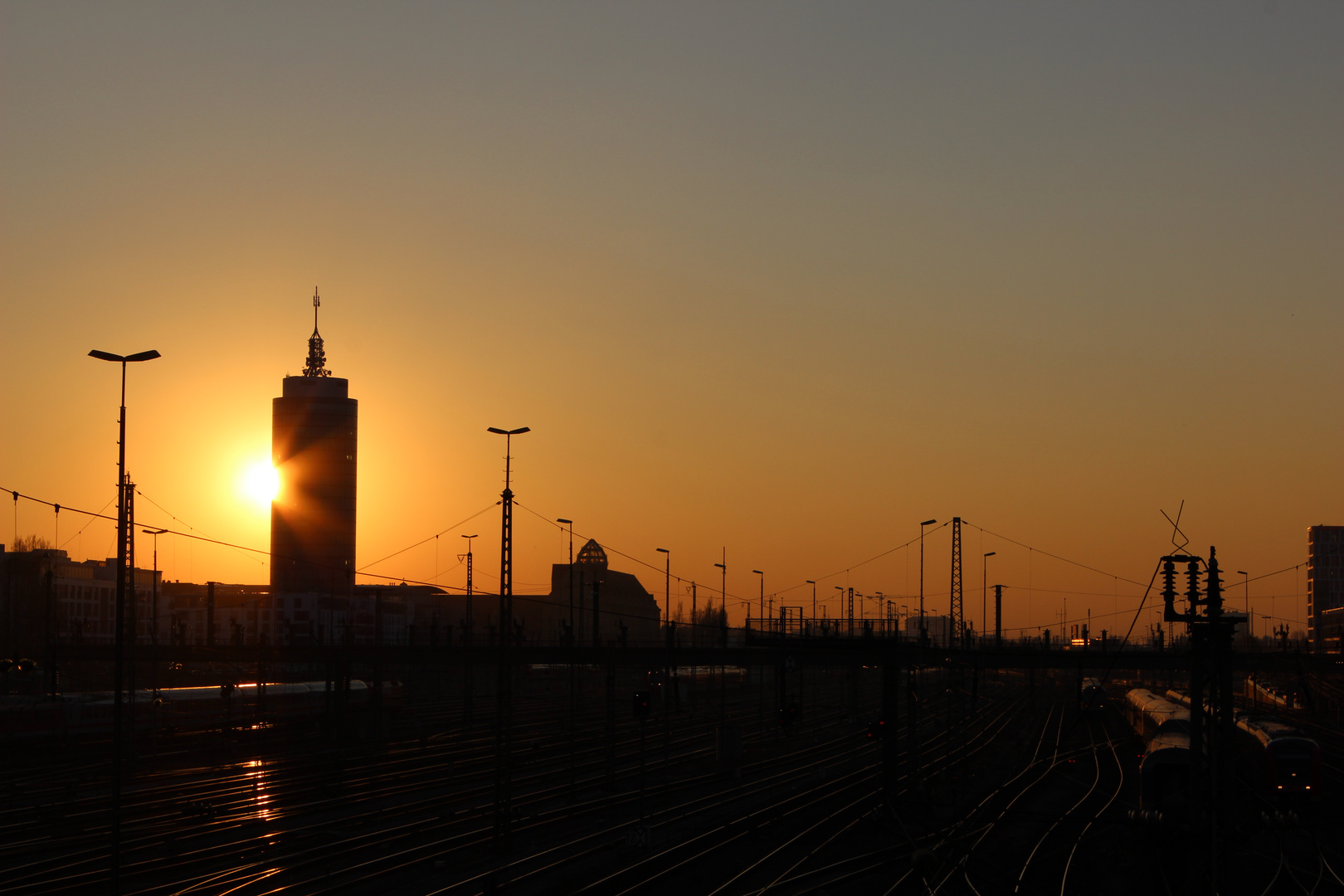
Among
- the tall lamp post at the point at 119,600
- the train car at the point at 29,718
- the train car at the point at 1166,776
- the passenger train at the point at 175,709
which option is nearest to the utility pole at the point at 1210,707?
the train car at the point at 1166,776

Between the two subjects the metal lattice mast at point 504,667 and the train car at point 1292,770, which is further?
the train car at point 1292,770

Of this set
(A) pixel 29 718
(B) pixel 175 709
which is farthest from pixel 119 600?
(B) pixel 175 709

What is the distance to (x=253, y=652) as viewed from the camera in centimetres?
8519

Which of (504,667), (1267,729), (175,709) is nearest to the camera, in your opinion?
(504,667)

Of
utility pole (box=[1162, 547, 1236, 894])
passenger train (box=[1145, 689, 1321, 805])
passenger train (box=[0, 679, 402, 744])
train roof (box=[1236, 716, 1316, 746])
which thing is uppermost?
utility pole (box=[1162, 547, 1236, 894])

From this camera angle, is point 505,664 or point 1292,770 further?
point 1292,770

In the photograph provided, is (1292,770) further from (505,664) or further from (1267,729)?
(505,664)

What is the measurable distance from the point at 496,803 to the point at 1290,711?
8905 cm

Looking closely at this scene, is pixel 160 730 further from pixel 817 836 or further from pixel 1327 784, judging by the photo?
pixel 1327 784

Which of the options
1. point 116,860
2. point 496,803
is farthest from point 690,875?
point 116,860

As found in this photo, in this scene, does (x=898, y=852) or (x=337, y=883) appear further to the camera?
(x=898, y=852)

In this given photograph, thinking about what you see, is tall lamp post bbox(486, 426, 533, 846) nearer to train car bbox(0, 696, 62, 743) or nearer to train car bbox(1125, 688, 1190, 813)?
train car bbox(1125, 688, 1190, 813)

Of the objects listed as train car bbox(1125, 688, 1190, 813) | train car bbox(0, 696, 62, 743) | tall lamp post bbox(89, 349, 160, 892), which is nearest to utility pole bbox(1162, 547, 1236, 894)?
train car bbox(1125, 688, 1190, 813)

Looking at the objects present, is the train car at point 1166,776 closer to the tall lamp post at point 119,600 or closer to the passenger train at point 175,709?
the tall lamp post at point 119,600
